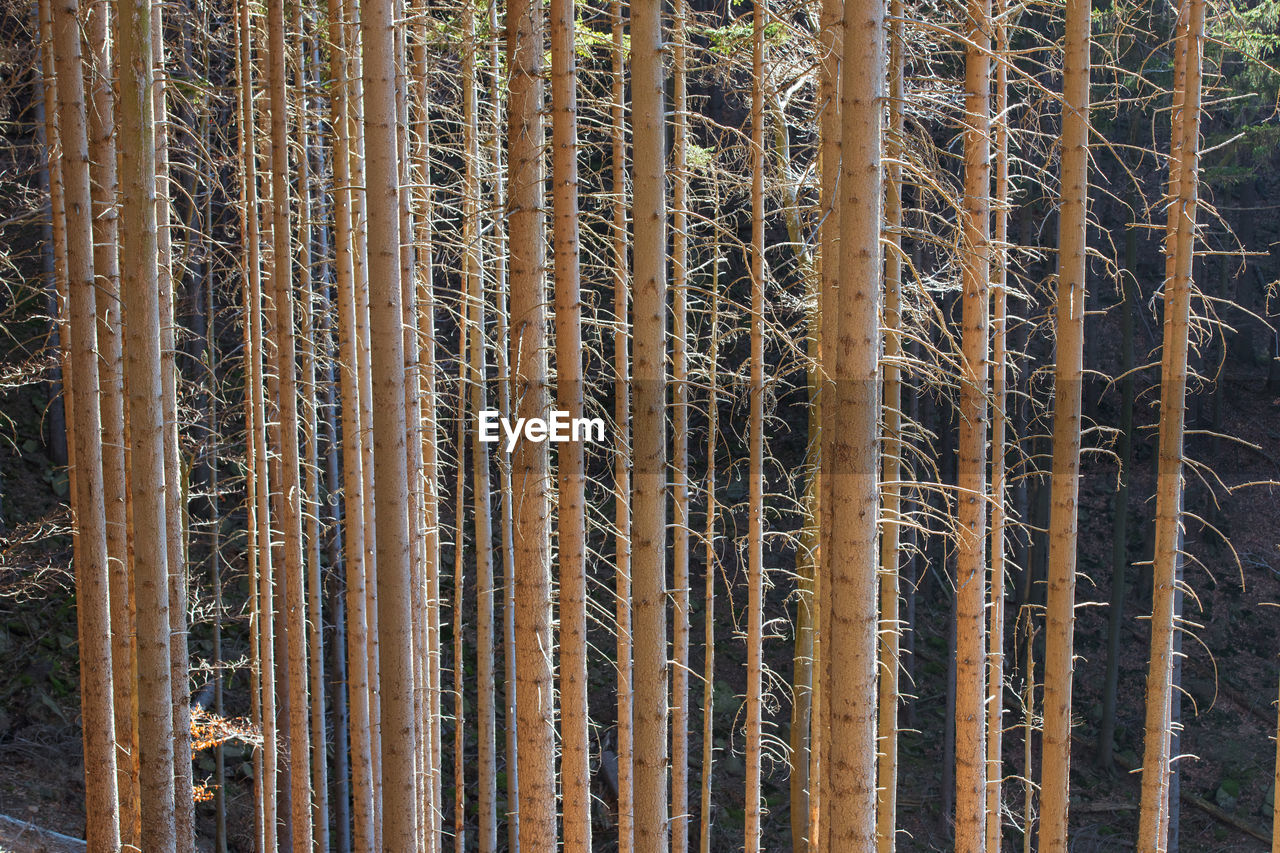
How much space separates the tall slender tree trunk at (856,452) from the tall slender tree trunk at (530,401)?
1744mm

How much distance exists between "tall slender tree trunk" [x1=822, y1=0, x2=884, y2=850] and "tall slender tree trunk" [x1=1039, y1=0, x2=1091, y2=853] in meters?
2.12

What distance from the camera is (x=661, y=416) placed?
4.68 metres

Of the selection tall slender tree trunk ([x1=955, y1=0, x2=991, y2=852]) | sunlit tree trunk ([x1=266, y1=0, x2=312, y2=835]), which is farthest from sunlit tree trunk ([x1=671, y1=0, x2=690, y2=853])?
sunlit tree trunk ([x1=266, y1=0, x2=312, y2=835])

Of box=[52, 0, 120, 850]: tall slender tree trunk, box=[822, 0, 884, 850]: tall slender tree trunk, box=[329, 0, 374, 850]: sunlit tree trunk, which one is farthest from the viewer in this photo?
box=[329, 0, 374, 850]: sunlit tree trunk

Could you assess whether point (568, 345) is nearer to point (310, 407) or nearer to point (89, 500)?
point (89, 500)

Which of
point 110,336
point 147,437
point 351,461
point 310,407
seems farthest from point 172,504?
point 310,407

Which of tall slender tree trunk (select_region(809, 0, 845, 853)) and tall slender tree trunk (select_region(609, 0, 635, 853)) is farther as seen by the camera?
tall slender tree trunk (select_region(609, 0, 635, 853))

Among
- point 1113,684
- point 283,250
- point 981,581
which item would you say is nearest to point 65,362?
point 283,250

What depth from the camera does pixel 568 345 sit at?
196 inches

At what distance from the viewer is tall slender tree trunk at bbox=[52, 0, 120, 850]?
5.48 metres

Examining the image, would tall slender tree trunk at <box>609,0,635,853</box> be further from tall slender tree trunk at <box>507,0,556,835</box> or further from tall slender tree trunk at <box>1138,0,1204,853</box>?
tall slender tree trunk at <box>1138,0,1204,853</box>

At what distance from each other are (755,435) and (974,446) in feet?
6.25

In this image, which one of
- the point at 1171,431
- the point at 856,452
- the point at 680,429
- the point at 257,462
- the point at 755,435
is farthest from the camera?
the point at 257,462

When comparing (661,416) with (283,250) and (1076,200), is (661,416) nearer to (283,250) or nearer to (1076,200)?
(1076,200)
